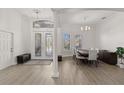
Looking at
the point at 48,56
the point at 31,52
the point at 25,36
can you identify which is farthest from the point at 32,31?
the point at 48,56

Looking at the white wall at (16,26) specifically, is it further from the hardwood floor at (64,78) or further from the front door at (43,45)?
the hardwood floor at (64,78)

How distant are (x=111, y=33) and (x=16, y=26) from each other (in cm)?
646

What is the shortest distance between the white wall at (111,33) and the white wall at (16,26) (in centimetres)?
630

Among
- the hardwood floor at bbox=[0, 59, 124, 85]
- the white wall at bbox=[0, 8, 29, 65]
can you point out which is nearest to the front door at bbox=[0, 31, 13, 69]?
the white wall at bbox=[0, 8, 29, 65]

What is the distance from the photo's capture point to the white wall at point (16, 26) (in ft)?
20.0

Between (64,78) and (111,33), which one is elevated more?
(111,33)

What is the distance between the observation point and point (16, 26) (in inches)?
297

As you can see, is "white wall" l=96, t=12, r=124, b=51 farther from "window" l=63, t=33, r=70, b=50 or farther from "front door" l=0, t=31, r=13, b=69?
"front door" l=0, t=31, r=13, b=69

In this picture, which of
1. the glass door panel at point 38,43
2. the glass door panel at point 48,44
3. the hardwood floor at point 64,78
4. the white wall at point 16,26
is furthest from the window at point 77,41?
the hardwood floor at point 64,78

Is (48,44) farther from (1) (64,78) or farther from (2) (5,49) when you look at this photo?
(1) (64,78)

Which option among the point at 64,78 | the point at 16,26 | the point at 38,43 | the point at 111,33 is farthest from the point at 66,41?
the point at 64,78
